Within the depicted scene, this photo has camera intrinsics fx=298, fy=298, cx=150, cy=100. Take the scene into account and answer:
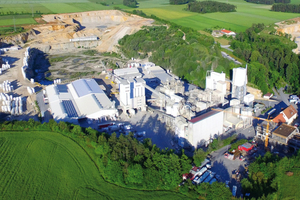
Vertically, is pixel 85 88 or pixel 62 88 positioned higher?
pixel 85 88

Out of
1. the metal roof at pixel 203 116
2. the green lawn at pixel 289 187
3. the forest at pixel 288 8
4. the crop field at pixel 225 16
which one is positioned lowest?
the green lawn at pixel 289 187

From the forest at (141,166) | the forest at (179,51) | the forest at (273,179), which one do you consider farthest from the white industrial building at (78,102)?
the forest at (273,179)

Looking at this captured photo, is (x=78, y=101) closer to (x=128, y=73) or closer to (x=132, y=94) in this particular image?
(x=132, y=94)

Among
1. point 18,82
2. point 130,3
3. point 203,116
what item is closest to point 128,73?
point 18,82

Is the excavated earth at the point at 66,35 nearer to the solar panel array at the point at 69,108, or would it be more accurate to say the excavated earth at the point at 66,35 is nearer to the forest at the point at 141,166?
the solar panel array at the point at 69,108

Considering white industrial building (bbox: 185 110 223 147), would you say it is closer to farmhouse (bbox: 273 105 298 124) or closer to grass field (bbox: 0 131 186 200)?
farmhouse (bbox: 273 105 298 124)
